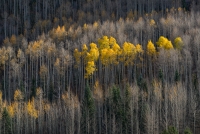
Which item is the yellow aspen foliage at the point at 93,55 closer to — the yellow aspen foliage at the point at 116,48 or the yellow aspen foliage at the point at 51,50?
the yellow aspen foliage at the point at 116,48

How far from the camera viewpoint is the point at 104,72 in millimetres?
93000

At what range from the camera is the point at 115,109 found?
234ft

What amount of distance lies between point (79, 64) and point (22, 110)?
2182cm

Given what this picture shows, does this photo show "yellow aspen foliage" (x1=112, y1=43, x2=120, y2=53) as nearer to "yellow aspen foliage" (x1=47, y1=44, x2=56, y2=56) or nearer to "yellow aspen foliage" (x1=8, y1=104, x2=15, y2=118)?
"yellow aspen foliage" (x1=47, y1=44, x2=56, y2=56)

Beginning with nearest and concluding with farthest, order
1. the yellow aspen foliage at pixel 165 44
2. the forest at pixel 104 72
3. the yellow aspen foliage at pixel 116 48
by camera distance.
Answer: the forest at pixel 104 72 → the yellow aspen foliage at pixel 116 48 → the yellow aspen foliage at pixel 165 44

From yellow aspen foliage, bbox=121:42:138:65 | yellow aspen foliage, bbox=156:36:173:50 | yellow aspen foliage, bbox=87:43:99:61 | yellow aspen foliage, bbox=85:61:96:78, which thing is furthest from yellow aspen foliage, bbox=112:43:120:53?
yellow aspen foliage, bbox=156:36:173:50

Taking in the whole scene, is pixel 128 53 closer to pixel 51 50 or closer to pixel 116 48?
pixel 116 48

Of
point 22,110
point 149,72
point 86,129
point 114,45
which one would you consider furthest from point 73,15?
point 86,129

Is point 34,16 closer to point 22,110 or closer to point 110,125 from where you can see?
point 22,110

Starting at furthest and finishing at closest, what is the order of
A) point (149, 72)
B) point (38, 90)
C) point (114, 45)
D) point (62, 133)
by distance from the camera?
point (114, 45), point (149, 72), point (38, 90), point (62, 133)

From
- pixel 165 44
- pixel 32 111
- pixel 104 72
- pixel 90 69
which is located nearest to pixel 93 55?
pixel 104 72

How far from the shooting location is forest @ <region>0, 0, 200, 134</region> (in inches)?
2721

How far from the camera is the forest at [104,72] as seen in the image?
69.1 meters

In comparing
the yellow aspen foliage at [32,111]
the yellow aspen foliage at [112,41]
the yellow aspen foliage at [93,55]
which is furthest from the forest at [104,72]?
the yellow aspen foliage at [112,41]
